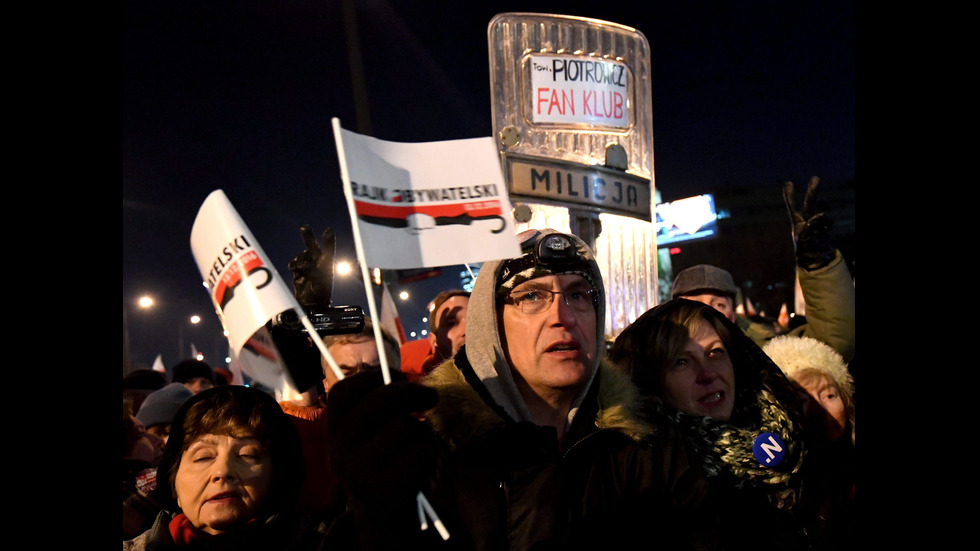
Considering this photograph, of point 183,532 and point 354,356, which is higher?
point 354,356

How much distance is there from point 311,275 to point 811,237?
2.51 m

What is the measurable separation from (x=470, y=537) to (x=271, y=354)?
3.41ft

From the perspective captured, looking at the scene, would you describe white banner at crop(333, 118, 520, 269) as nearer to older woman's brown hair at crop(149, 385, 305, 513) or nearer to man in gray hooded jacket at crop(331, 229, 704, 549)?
man in gray hooded jacket at crop(331, 229, 704, 549)

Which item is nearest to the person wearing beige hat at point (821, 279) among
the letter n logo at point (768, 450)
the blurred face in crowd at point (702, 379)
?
the blurred face in crowd at point (702, 379)

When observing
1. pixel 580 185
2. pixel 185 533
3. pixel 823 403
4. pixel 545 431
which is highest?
pixel 580 185

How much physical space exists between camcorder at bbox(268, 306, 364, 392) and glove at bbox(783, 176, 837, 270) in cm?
238

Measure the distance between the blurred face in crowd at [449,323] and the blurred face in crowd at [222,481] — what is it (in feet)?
7.23

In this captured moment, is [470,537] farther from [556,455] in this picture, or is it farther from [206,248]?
[206,248]

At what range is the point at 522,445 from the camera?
87.6 inches

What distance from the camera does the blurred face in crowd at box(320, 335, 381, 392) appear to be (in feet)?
10.5

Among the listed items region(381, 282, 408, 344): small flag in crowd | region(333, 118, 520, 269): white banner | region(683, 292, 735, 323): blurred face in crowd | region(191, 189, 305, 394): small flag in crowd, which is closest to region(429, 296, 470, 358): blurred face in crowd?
region(381, 282, 408, 344): small flag in crowd

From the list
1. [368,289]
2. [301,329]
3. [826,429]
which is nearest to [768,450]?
[826,429]

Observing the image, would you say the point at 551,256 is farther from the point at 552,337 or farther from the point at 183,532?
the point at 183,532

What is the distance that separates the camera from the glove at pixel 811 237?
3709 mm
